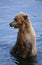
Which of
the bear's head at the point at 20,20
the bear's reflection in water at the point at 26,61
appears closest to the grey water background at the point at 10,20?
the bear's reflection in water at the point at 26,61

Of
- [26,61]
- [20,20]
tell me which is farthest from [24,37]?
[26,61]

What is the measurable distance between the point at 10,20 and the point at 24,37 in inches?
217

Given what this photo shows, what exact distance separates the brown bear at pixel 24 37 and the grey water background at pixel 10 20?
0.33m

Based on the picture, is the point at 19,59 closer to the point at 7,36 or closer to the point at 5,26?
the point at 7,36

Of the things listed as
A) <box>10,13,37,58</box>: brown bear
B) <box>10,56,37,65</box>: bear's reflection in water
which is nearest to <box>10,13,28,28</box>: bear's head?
<box>10,13,37,58</box>: brown bear

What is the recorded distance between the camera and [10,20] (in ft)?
52.0

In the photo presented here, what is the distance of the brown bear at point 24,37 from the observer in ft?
33.4

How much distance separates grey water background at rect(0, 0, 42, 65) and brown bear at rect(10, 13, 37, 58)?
0.33 metres

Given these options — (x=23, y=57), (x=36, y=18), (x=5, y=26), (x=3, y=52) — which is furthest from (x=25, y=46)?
(x=36, y=18)

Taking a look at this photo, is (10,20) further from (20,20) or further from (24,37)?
(20,20)

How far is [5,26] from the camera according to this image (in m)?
14.7

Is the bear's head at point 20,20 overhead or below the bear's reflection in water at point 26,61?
overhead

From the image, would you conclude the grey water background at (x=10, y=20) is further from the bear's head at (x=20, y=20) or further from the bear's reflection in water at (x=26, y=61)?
the bear's head at (x=20, y=20)

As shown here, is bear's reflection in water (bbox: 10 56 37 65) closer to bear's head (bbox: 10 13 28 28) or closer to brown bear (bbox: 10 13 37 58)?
brown bear (bbox: 10 13 37 58)
